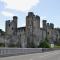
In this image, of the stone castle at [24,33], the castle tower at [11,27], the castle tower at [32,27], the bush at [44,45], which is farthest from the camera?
the castle tower at [11,27]

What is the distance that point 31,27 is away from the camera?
9775 cm

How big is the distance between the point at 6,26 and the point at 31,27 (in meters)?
13.3

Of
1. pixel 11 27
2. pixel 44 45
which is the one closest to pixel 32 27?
pixel 11 27

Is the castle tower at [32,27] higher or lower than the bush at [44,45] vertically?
higher

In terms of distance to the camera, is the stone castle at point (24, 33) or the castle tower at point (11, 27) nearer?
the stone castle at point (24, 33)

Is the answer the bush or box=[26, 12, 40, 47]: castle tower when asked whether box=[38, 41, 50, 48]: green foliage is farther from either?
box=[26, 12, 40, 47]: castle tower

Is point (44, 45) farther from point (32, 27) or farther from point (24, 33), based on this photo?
point (24, 33)

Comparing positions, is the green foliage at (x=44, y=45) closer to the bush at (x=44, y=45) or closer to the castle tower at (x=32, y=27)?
the bush at (x=44, y=45)

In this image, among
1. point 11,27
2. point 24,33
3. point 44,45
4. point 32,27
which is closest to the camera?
point 44,45

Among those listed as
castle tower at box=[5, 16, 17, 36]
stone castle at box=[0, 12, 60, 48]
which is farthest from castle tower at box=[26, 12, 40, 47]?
castle tower at box=[5, 16, 17, 36]

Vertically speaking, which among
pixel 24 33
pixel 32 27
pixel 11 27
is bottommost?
pixel 24 33

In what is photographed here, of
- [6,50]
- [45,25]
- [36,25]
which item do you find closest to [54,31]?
[45,25]

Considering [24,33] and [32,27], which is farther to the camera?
[24,33]

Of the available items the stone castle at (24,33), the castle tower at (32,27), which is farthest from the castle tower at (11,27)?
the castle tower at (32,27)
